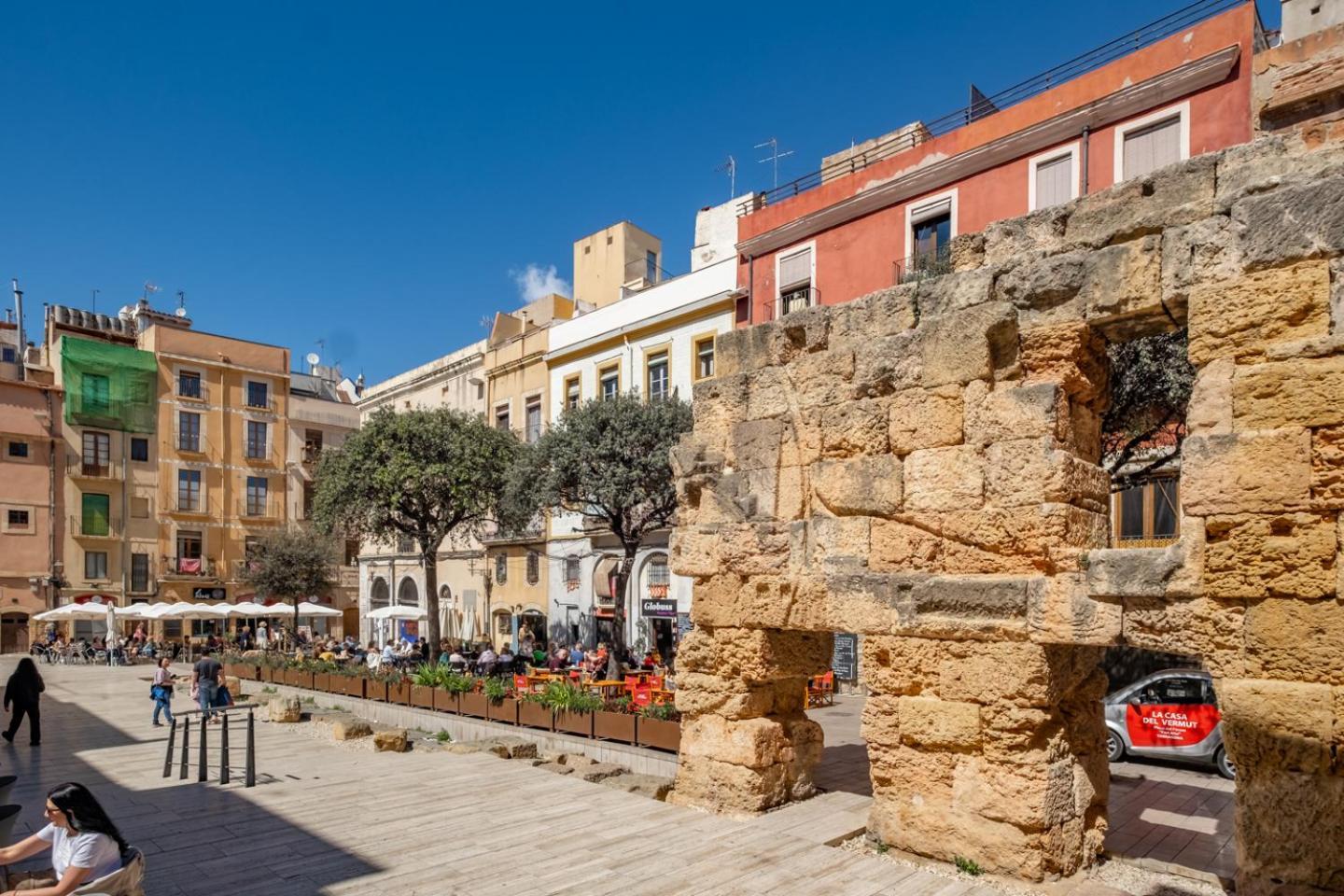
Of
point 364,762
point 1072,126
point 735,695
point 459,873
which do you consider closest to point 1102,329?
point 735,695

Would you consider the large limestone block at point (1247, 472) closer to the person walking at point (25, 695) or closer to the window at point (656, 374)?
the person walking at point (25, 695)

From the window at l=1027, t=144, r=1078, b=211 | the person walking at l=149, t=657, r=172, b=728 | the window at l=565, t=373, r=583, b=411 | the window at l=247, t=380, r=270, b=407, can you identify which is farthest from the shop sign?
the window at l=247, t=380, r=270, b=407

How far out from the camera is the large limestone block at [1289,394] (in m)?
5.27

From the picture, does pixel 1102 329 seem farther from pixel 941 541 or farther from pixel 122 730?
pixel 122 730

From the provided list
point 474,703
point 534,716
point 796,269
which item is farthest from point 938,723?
point 796,269

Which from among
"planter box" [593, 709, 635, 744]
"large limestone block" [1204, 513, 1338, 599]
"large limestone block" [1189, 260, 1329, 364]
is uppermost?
"large limestone block" [1189, 260, 1329, 364]

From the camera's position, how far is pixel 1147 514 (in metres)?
17.2

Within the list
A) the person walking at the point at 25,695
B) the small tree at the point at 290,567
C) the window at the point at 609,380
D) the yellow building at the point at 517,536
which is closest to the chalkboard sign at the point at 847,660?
the window at the point at 609,380

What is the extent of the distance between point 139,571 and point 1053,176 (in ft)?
120

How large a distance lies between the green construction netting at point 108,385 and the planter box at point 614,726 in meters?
32.9

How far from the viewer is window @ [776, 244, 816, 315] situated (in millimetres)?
21094

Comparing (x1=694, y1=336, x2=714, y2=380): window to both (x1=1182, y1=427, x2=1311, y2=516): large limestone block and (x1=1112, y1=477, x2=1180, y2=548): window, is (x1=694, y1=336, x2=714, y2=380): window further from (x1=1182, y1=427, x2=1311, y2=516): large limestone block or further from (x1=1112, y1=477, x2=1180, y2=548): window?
(x1=1182, y1=427, x2=1311, y2=516): large limestone block

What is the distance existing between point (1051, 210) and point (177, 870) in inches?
349

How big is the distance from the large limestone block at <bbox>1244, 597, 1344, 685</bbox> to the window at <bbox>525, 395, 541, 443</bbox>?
78.8ft
